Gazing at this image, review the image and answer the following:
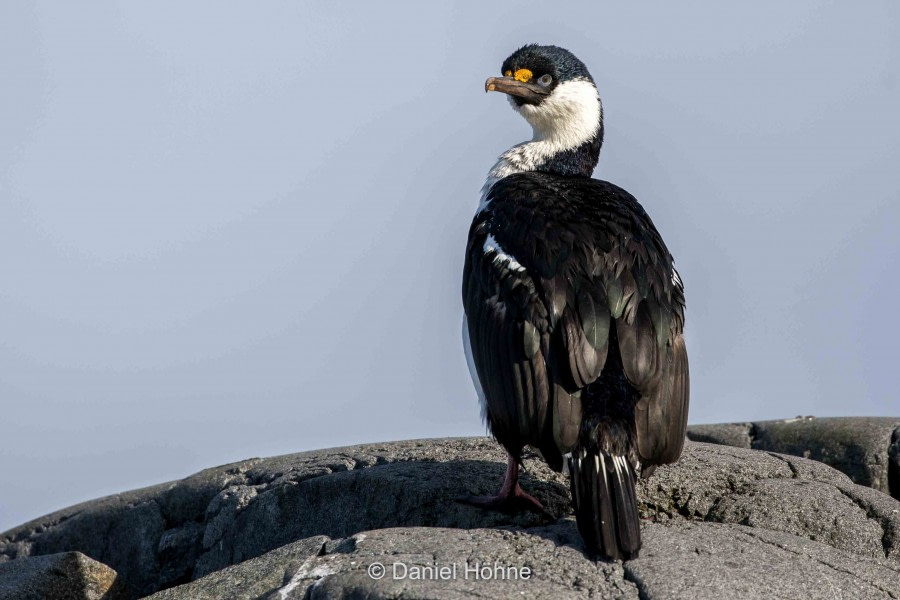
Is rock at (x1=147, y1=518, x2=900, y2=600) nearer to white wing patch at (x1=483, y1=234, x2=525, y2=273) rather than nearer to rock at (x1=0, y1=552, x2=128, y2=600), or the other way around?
white wing patch at (x1=483, y1=234, x2=525, y2=273)

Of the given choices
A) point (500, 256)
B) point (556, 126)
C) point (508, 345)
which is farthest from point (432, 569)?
point (556, 126)

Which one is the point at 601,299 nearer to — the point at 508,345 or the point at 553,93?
the point at 508,345

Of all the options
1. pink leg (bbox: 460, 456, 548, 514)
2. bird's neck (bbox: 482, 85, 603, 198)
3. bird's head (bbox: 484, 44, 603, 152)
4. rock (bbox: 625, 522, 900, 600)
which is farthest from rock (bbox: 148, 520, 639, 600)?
bird's head (bbox: 484, 44, 603, 152)

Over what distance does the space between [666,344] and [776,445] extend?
379 cm

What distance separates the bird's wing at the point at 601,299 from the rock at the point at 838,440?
10.6 feet

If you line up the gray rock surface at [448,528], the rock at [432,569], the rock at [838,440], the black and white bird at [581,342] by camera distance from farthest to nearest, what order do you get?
1. the rock at [838,440]
2. the black and white bird at [581,342]
3. the gray rock surface at [448,528]
4. the rock at [432,569]

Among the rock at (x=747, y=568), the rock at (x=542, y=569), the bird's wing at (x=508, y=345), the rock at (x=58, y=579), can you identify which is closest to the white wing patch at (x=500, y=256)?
the bird's wing at (x=508, y=345)

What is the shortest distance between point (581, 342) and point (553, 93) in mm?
2422

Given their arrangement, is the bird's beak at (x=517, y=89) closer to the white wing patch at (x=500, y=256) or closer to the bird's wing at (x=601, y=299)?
the bird's wing at (x=601, y=299)

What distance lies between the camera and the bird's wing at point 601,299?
5008mm

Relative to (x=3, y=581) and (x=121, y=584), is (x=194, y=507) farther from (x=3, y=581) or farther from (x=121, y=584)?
(x=3, y=581)

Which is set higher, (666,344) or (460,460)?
(666,344)

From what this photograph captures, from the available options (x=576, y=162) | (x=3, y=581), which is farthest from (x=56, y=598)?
(x=576, y=162)

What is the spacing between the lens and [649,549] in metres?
4.71
